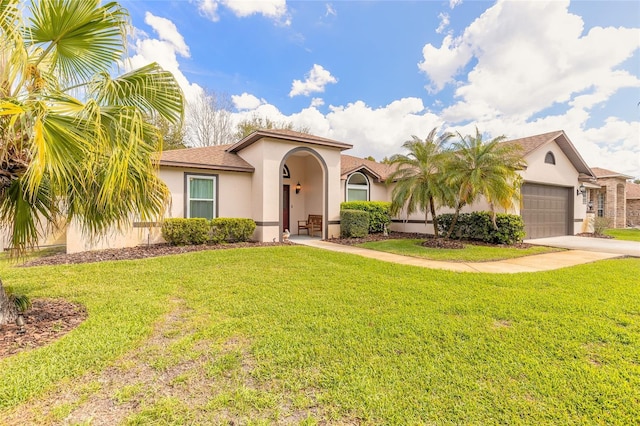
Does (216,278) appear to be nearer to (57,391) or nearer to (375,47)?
(57,391)

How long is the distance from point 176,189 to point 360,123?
19.6 m

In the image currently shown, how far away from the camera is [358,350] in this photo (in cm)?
333

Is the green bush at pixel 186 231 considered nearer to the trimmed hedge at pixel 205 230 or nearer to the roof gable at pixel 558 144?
the trimmed hedge at pixel 205 230

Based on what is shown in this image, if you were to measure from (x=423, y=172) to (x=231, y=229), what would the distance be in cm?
819

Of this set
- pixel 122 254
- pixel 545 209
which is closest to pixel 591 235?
pixel 545 209

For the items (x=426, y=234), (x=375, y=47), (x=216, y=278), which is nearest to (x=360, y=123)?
(x=375, y=47)

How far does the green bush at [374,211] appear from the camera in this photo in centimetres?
1415

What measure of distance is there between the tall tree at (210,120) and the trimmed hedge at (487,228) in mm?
22534

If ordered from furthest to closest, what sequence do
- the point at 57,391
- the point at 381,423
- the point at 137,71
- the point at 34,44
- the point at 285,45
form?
the point at 285,45 → the point at 137,71 → the point at 34,44 → the point at 57,391 → the point at 381,423

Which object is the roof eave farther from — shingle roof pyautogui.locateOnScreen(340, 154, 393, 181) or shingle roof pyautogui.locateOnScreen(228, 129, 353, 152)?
shingle roof pyautogui.locateOnScreen(340, 154, 393, 181)

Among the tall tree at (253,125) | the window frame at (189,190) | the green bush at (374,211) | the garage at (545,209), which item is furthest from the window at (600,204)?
the window frame at (189,190)

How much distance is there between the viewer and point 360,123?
26.7 metres

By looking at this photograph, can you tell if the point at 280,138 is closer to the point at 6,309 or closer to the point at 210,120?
the point at 6,309

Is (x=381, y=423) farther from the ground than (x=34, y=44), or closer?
closer
